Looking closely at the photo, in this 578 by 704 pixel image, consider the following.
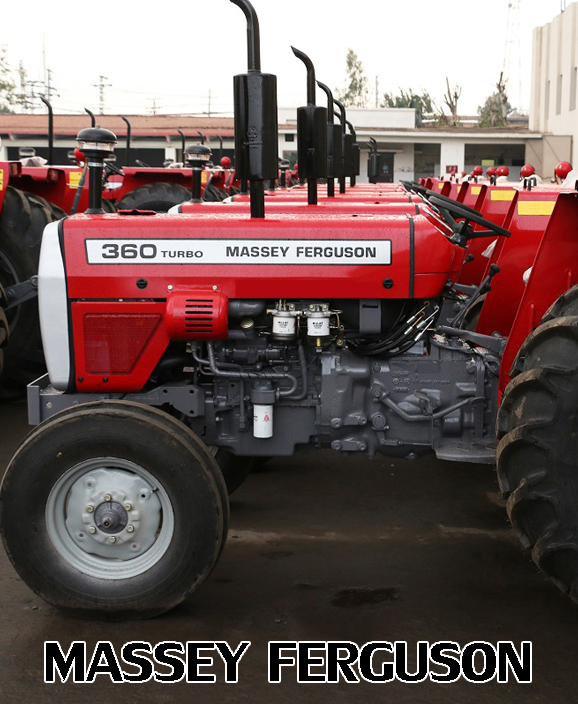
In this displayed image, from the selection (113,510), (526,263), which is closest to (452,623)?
(113,510)

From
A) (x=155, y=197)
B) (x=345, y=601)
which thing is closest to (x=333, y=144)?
(x=155, y=197)

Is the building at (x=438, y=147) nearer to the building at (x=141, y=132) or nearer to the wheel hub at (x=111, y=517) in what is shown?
the building at (x=141, y=132)

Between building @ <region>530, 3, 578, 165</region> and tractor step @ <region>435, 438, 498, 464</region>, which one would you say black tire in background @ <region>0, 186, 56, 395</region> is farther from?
building @ <region>530, 3, 578, 165</region>

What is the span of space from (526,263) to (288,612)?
298 centimetres

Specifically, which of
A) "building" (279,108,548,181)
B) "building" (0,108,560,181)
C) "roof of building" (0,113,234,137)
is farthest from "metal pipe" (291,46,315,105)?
"roof of building" (0,113,234,137)

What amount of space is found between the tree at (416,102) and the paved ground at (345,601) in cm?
5390

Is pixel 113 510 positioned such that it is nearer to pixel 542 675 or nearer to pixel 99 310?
pixel 99 310

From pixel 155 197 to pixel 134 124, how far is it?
122 feet

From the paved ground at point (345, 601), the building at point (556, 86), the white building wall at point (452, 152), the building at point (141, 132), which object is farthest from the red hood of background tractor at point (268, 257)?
the white building wall at point (452, 152)

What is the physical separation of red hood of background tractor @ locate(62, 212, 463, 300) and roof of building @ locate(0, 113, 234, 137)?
38.8 meters

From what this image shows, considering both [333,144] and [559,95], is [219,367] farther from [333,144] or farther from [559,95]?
[559,95]

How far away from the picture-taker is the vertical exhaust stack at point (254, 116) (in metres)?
3.60

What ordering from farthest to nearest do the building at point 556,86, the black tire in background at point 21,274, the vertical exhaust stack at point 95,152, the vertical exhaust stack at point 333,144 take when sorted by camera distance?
the building at point 556,86
the vertical exhaust stack at point 333,144
the black tire in background at point 21,274
the vertical exhaust stack at point 95,152

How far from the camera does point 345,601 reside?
3.87m
